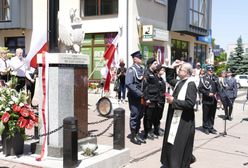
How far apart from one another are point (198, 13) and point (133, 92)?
20694 millimetres

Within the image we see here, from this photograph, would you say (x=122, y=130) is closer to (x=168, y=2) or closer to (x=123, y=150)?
(x=123, y=150)

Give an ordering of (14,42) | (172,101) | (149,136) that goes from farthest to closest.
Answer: (14,42)
(149,136)
(172,101)

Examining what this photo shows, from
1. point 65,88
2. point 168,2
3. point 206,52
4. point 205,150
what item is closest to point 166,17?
point 168,2

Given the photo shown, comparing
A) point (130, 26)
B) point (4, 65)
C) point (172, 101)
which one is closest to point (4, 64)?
point (4, 65)

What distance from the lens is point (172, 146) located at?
6.27 m

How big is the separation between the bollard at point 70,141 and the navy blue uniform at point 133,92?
289cm

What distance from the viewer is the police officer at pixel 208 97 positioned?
10.7 metres

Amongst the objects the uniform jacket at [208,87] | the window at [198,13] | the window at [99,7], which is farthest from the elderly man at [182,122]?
the window at [198,13]

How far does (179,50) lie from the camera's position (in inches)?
1077

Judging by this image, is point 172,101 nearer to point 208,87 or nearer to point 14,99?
point 14,99

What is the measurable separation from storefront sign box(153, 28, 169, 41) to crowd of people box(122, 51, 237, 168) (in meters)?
8.40

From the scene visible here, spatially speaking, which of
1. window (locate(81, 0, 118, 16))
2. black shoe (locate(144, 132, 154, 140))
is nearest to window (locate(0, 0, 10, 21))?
window (locate(81, 0, 118, 16))

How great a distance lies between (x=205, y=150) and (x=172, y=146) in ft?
8.10

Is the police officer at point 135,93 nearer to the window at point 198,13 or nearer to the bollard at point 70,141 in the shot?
the bollard at point 70,141
